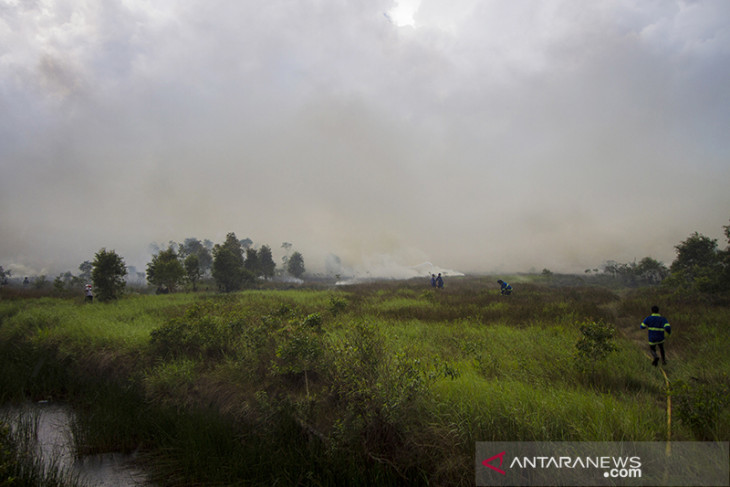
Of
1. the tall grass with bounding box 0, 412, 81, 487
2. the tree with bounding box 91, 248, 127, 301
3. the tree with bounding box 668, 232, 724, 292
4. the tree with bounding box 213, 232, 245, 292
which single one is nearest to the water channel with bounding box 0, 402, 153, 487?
the tall grass with bounding box 0, 412, 81, 487

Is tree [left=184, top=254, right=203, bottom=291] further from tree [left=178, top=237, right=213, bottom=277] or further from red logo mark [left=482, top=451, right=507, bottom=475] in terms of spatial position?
red logo mark [left=482, top=451, right=507, bottom=475]

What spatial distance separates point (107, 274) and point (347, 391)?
24339 millimetres

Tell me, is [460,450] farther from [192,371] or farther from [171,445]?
[192,371]

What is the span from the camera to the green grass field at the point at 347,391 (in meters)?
4.47

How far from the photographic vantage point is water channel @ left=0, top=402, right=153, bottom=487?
5.58 metres

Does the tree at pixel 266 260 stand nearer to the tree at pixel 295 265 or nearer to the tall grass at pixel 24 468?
the tree at pixel 295 265

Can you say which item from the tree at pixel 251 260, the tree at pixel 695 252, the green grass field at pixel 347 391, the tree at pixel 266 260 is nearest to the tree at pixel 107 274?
the green grass field at pixel 347 391

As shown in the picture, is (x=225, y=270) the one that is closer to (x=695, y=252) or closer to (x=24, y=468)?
(x=24, y=468)

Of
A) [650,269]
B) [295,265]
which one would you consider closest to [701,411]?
[650,269]

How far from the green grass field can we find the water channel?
283 mm

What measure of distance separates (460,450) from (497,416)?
0.88 metres

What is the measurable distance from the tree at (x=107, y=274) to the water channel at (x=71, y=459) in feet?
52.6

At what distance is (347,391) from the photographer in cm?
541

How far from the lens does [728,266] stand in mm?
16047
